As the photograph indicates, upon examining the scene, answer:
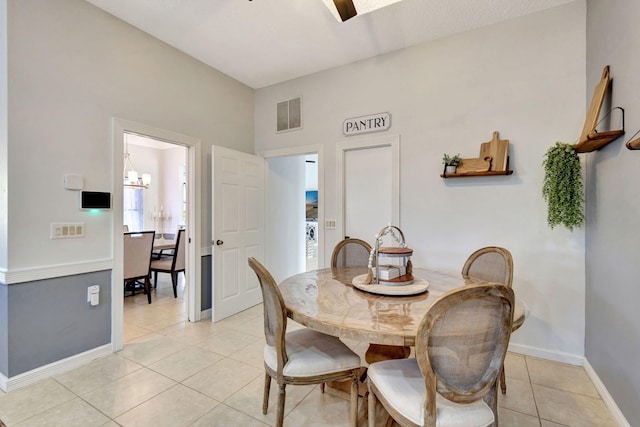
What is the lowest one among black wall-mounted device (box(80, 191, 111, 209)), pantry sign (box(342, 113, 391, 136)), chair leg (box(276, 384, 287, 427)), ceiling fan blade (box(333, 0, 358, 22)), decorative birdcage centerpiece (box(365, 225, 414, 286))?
chair leg (box(276, 384, 287, 427))

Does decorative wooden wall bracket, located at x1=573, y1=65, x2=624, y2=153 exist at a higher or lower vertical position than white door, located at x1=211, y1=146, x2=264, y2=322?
higher

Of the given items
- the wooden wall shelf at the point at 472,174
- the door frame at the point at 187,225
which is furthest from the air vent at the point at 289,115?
the wooden wall shelf at the point at 472,174

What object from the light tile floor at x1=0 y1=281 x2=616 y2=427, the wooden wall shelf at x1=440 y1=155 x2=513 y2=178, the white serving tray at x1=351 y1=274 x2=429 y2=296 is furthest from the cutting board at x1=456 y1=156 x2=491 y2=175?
the light tile floor at x1=0 y1=281 x2=616 y2=427

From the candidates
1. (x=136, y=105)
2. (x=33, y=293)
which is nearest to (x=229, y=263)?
(x=33, y=293)

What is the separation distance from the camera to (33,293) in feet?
7.06

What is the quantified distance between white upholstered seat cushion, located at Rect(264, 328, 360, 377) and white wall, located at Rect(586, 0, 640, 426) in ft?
5.01

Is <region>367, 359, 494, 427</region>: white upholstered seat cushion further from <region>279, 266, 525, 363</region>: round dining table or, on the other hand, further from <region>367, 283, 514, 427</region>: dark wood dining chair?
<region>279, 266, 525, 363</region>: round dining table

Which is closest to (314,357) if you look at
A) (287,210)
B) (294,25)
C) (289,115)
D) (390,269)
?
(390,269)

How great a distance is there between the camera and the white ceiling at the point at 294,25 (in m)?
2.47

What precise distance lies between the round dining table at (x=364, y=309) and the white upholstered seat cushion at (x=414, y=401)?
16 cm

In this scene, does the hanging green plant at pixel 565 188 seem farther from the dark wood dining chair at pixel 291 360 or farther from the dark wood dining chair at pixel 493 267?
the dark wood dining chair at pixel 291 360

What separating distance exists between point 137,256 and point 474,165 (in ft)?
13.6

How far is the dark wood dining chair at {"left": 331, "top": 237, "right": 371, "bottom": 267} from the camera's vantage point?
105 inches

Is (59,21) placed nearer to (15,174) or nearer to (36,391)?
(15,174)
